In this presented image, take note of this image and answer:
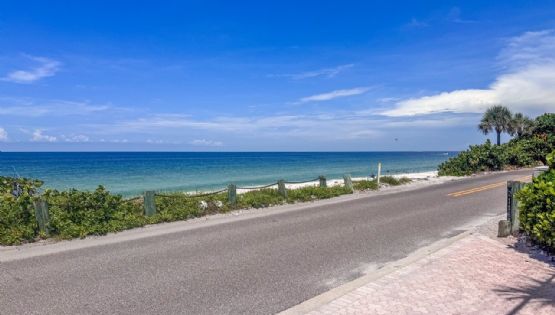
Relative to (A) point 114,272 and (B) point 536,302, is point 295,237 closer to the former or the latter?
(A) point 114,272

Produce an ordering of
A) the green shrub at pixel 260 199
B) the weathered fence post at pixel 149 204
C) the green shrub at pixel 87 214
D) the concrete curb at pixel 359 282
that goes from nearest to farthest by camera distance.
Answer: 1. the concrete curb at pixel 359 282
2. the green shrub at pixel 87 214
3. the weathered fence post at pixel 149 204
4. the green shrub at pixel 260 199

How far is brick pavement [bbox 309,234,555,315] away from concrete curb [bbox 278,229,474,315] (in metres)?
0.13

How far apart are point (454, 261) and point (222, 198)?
9.26 meters

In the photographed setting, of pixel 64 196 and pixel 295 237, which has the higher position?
pixel 64 196

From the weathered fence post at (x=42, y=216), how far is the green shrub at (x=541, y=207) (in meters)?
10.9

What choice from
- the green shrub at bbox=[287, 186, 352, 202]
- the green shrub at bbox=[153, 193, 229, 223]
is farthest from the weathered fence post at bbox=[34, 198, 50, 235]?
the green shrub at bbox=[287, 186, 352, 202]

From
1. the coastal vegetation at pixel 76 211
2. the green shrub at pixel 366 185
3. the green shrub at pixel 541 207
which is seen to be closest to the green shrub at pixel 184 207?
the coastal vegetation at pixel 76 211

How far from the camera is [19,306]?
18.0ft

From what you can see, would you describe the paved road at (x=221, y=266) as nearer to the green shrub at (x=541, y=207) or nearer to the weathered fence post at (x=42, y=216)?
the weathered fence post at (x=42, y=216)

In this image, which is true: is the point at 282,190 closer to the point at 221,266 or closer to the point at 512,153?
the point at 221,266

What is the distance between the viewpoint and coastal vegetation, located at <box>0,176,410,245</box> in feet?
32.0

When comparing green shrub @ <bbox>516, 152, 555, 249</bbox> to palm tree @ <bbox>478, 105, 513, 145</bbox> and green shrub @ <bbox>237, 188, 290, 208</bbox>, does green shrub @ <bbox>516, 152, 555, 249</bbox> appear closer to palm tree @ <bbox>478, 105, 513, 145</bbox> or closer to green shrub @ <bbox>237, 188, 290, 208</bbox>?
green shrub @ <bbox>237, 188, 290, 208</bbox>

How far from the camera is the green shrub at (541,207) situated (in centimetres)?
684

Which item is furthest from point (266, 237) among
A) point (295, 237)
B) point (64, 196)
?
point (64, 196)
